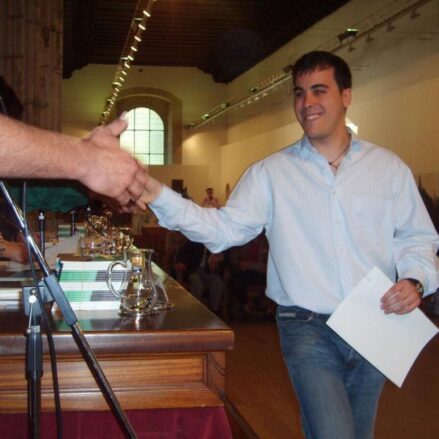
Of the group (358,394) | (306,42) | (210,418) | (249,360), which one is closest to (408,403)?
(249,360)

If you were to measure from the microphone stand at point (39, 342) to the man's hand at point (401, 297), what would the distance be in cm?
107

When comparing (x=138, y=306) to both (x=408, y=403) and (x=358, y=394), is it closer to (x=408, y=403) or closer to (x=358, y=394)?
(x=358, y=394)

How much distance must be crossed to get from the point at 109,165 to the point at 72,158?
134 millimetres

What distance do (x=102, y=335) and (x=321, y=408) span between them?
65 centimetres

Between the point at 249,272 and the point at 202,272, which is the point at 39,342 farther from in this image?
the point at 202,272

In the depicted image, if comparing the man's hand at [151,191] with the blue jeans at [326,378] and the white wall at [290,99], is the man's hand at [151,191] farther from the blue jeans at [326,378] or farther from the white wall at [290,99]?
the white wall at [290,99]

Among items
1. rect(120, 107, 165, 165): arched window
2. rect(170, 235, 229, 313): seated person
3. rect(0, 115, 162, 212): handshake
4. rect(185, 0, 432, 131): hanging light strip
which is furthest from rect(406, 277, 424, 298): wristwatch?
rect(120, 107, 165, 165): arched window

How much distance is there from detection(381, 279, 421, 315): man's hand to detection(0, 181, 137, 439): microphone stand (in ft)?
3.51

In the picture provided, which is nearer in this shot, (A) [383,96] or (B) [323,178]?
(B) [323,178]

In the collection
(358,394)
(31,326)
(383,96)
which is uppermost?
(383,96)

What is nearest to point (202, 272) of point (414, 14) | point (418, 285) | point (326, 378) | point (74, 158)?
point (414, 14)

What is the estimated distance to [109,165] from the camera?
1571mm

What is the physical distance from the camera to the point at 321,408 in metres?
1.98

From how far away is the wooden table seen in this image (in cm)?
176
